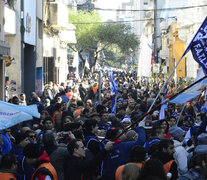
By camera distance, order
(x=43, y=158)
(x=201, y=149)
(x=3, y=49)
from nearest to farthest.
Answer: (x=43, y=158) → (x=201, y=149) → (x=3, y=49)

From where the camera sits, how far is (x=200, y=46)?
357 inches

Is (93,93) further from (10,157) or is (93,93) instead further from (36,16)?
(10,157)

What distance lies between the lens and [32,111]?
315 inches

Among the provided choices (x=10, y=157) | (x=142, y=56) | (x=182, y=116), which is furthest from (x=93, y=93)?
(x=10, y=157)

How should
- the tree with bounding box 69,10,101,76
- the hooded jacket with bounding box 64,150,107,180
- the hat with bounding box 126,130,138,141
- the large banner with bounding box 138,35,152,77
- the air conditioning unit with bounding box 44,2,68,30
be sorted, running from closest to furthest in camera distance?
1. the hooded jacket with bounding box 64,150,107,180
2. the hat with bounding box 126,130,138,141
3. the large banner with bounding box 138,35,152,77
4. the air conditioning unit with bounding box 44,2,68,30
5. the tree with bounding box 69,10,101,76

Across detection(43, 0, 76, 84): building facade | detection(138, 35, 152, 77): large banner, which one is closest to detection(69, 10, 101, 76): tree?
detection(43, 0, 76, 84): building facade

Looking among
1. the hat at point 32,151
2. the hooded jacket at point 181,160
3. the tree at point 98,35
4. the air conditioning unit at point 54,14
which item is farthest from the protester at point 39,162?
the tree at point 98,35

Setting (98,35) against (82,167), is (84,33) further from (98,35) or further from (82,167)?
(82,167)

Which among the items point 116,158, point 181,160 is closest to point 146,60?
point 116,158

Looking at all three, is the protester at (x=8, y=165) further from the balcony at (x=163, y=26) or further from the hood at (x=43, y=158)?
the balcony at (x=163, y=26)

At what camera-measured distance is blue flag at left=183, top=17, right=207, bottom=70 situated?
9023mm

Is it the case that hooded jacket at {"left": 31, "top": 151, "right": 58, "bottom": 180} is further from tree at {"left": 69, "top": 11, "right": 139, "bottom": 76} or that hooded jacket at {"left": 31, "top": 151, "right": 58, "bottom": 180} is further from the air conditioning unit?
tree at {"left": 69, "top": 11, "right": 139, "bottom": 76}

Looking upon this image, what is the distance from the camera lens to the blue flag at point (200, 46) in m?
9.02

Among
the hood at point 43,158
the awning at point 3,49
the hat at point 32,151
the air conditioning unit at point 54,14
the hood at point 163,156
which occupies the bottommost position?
the hood at point 163,156
